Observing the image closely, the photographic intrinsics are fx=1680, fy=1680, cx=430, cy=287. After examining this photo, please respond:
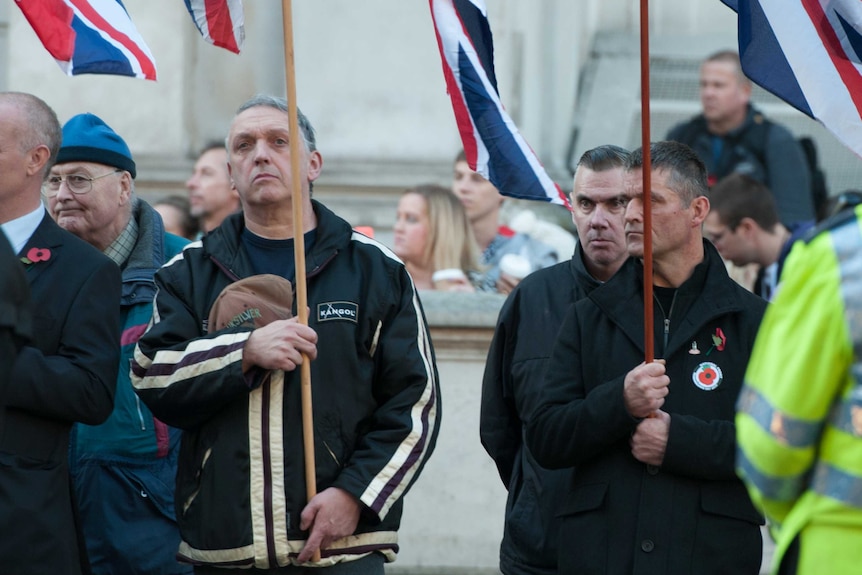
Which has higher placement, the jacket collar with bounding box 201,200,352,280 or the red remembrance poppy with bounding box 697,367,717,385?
the jacket collar with bounding box 201,200,352,280

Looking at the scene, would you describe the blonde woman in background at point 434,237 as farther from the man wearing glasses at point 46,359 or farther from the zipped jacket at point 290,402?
the man wearing glasses at point 46,359

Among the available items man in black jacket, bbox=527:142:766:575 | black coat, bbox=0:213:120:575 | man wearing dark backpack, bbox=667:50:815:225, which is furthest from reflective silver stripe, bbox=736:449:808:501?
man wearing dark backpack, bbox=667:50:815:225

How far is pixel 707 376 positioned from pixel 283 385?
122cm

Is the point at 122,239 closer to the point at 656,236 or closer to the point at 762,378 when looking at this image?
the point at 656,236

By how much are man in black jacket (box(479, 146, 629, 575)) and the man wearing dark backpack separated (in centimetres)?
425

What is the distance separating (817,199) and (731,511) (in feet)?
20.1

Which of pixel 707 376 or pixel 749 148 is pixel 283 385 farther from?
pixel 749 148

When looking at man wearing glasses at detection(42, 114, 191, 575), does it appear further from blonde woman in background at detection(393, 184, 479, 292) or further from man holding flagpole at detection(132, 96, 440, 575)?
blonde woman in background at detection(393, 184, 479, 292)

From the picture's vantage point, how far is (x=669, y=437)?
462 centimetres

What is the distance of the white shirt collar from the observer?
4.91 metres

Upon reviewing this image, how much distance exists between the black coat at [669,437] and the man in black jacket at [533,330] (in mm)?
370

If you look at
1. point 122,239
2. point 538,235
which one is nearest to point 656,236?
point 122,239

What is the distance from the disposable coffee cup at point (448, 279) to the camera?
26.7 feet

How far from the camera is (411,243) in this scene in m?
8.33
